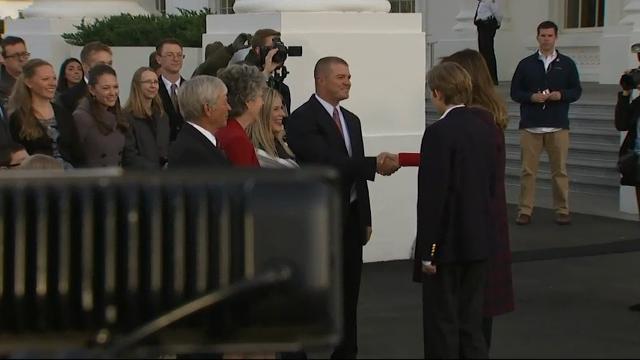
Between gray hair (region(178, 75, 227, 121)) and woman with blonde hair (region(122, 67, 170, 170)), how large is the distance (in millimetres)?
2337

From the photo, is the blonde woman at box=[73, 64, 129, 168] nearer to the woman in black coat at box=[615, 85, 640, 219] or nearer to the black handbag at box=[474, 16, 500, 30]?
the woman in black coat at box=[615, 85, 640, 219]

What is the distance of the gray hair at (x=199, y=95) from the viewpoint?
15.8 feet

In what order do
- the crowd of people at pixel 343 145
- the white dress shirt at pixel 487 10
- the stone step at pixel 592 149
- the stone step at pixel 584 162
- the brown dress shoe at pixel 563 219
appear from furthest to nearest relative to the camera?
1. the white dress shirt at pixel 487 10
2. the stone step at pixel 592 149
3. the stone step at pixel 584 162
4. the brown dress shoe at pixel 563 219
5. the crowd of people at pixel 343 145

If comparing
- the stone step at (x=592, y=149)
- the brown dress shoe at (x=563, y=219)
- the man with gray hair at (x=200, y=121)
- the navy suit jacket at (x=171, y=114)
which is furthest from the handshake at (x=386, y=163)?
the stone step at (x=592, y=149)

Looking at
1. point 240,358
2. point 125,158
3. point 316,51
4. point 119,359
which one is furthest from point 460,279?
point 316,51

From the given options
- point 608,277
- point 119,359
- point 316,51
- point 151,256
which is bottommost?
point 608,277

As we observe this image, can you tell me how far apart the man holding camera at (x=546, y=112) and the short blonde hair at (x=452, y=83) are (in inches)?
225

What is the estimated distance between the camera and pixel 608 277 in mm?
8398

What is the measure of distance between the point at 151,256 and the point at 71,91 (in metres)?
6.81

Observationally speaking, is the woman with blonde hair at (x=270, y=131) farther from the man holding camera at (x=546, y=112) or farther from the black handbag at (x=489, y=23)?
the black handbag at (x=489, y=23)

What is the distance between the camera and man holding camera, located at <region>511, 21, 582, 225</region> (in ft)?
35.8

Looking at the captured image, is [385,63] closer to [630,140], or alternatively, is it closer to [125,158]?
[630,140]

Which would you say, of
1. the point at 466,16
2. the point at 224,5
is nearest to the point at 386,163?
the point at 466,16

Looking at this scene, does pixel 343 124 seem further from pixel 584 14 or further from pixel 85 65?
pixel 584 14
